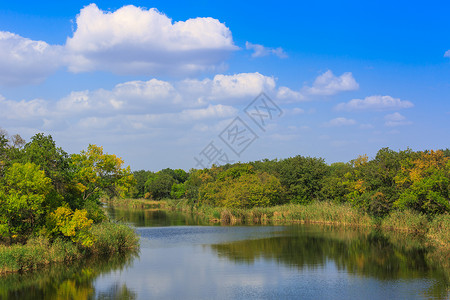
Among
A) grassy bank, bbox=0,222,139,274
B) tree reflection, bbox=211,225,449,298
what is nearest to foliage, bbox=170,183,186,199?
tree reflection, bbox=211,225,449,298

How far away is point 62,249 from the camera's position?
3119 centimetres

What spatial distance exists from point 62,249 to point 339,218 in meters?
37.1

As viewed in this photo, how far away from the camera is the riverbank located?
38.6 meters

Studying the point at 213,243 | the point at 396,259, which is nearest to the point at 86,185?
the point at 213,243

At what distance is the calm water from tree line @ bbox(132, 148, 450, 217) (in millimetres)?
4914

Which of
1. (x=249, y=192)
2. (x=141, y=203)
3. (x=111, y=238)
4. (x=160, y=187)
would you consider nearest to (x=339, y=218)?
(x=249, y=192)

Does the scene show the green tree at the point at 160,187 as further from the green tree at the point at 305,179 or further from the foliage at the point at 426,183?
the foliage at the point at 426,183

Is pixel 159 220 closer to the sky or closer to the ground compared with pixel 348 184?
closer to the ground

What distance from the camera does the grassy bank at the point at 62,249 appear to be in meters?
28.2

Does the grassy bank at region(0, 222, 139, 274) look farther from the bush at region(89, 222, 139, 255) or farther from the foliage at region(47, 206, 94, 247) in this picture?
the foliage at region(47, 206, 94, 247)

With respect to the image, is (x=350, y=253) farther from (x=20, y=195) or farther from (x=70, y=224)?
(x=20, y=195)

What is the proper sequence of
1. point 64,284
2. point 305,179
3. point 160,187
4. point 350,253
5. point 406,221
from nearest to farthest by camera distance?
point 64,284 < point 350,253 < point 406,221 < point 305,179 < point 160,187

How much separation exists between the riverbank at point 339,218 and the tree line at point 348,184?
1135mm

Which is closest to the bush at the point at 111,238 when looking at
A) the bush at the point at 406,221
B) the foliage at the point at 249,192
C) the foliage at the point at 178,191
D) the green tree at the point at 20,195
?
the green tree at the point at 20,195
